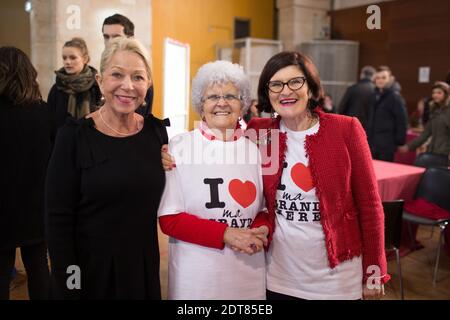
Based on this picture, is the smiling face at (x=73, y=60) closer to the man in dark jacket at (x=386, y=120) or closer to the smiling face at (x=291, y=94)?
the smiling face at (x=291, y=94)

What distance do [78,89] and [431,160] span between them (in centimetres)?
335

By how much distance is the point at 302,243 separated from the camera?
57.1 inches

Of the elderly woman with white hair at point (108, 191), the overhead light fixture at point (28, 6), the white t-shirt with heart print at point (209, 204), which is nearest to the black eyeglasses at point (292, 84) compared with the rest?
the white t-shirt with heart print at point (209, 204)

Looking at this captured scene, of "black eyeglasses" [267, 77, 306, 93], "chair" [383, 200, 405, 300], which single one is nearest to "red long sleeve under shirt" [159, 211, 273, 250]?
"black eyeglasses" [267, 77, 306, 93]

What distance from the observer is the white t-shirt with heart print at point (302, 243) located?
4.74 feet

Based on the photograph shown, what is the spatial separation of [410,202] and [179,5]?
5.05 metres

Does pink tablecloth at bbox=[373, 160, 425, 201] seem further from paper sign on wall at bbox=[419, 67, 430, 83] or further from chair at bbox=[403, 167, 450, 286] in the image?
paper sign on wall at bbox=[419, 67, 430, 83]

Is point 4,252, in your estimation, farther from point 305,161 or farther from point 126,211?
point 305,161

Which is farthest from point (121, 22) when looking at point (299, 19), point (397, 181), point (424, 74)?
point (299, 19)

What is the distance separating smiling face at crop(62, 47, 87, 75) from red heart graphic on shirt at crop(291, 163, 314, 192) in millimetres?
1475

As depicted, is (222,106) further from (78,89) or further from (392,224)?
(392,224)

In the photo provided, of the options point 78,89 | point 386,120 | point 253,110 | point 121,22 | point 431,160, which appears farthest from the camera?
point 386,120


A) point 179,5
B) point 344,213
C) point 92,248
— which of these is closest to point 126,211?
point 92,248

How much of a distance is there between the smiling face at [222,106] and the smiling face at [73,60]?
123cm
